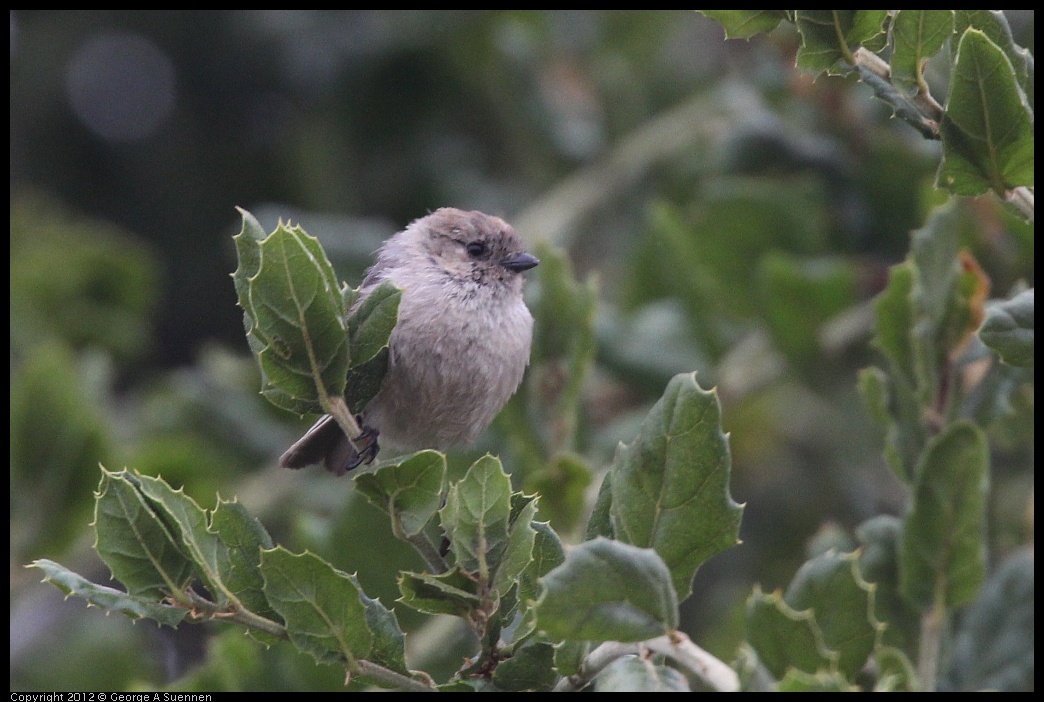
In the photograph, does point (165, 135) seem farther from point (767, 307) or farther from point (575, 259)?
point (767, 307)

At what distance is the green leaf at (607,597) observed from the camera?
6.15 feet

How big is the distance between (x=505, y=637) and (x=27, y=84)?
6.23 meters

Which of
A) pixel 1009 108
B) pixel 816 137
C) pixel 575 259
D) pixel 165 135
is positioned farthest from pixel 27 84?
pixel 1009 108

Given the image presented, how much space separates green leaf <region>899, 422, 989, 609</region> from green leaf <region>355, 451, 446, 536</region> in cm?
138

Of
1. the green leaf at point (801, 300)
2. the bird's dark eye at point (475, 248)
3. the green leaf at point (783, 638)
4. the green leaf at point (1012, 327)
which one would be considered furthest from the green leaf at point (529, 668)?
the green leaf at point (801, 300)

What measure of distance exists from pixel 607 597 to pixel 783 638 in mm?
363

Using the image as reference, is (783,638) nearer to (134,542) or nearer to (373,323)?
(373,323)

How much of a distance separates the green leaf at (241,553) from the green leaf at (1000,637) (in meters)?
2.07

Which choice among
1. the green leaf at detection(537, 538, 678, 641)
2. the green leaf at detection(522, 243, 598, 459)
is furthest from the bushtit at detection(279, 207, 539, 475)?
the green leaf at detection(537, 538, 678, 641)

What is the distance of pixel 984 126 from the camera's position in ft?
7.32

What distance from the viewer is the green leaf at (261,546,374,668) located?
2176mm

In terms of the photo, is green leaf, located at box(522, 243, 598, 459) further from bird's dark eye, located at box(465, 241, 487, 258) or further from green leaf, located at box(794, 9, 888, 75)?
green leaf, located at box(794, 9, 888, 75)

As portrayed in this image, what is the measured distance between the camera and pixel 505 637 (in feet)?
8.24
